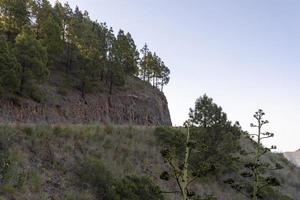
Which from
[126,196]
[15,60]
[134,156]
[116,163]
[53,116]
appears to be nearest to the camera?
[126,196]

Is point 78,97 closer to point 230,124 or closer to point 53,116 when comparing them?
point 53,116

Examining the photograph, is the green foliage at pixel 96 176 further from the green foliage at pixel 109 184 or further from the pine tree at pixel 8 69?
the pine tree at pixel 8 69

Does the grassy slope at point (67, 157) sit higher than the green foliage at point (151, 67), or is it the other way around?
Result: the green foliage at point (151, 67)

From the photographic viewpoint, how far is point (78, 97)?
50.1 m

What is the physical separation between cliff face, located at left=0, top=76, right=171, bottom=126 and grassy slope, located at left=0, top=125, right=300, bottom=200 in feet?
42.1

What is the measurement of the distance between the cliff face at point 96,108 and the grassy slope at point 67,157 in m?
12.8

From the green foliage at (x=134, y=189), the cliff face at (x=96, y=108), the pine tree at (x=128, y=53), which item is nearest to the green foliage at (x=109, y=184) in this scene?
the green foliage at (x=134, y=189)

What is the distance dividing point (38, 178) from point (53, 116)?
84.2 ft

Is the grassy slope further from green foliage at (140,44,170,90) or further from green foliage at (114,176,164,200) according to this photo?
green foliage at (140,44,170,90)

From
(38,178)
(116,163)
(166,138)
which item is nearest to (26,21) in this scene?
(166,138)

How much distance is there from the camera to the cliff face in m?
38.7

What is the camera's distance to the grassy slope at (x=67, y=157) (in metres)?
17.0

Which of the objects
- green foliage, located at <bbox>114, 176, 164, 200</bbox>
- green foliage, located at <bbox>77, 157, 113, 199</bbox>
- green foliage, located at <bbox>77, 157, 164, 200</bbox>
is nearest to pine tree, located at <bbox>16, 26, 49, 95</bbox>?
green foliage, located at <bbox>77, 157, 113, 199</bbox>

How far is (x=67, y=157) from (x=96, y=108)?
103 ft
